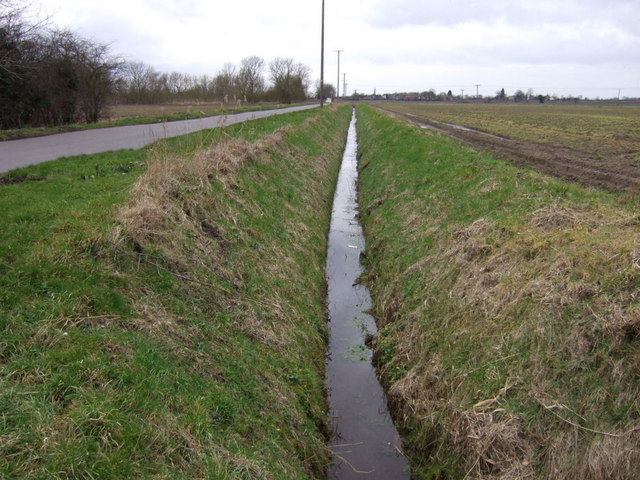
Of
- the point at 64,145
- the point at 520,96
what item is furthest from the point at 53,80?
the point at 520,96

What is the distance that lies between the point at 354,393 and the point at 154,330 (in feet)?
11.1

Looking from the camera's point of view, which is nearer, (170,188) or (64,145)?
(170,188)

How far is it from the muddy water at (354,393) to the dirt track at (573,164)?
9.07 meters

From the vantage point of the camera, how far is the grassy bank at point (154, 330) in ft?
11.3

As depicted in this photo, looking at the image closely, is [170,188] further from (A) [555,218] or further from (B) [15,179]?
(A) [555,218]

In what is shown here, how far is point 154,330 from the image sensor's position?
16.5 ft

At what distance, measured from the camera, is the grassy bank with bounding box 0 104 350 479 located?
3447 mm

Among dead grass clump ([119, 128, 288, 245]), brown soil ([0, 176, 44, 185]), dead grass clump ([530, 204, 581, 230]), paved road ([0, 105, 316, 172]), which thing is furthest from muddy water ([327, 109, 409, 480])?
brown soil ([0, 176, 44, 185])

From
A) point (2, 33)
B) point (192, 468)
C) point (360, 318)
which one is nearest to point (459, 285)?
point (360, 318)

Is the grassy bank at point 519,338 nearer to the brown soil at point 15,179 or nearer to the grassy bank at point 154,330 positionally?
the grassy bank at point 154,330

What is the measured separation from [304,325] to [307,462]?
2.87 metres

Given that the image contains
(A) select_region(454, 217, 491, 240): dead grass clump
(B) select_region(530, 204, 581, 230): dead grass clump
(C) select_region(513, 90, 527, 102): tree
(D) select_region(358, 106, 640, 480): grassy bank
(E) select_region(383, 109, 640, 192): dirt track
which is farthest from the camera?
(C) select_region(513, 90, 527, 102): tree

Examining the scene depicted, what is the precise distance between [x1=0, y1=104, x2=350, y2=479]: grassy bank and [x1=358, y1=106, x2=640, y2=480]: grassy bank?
152 cm

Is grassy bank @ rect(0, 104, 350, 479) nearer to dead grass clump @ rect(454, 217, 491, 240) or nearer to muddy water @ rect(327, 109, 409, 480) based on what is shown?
muddy water @ rect(327, 109, 409, 480)
